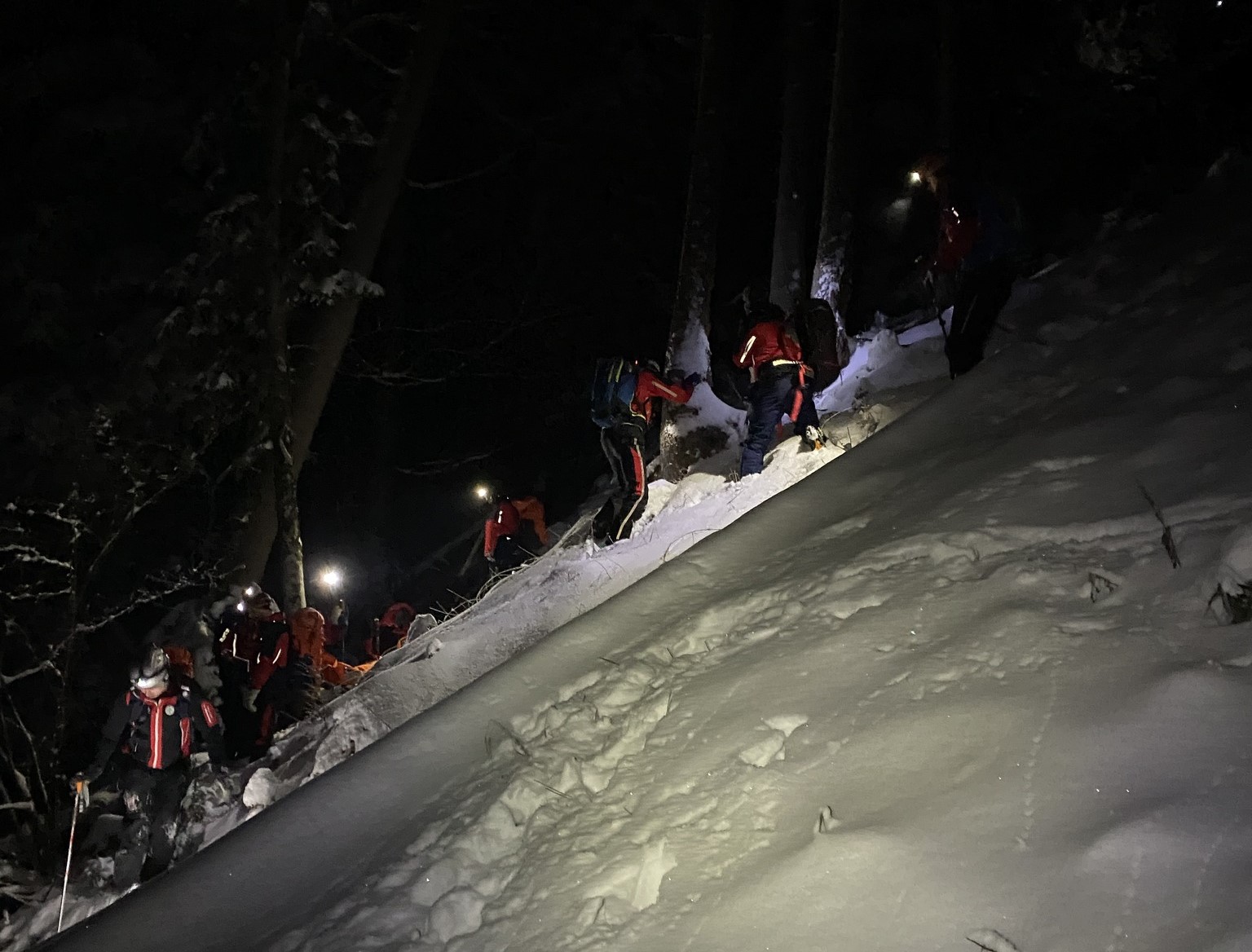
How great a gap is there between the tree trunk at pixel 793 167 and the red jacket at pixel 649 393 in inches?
87.0

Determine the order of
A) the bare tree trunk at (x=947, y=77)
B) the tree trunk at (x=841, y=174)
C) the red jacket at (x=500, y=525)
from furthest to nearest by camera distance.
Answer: the bare tree trunk at (x=947, y=77)
the red jacket at (x=500, y=525)
the tree trunk at (x=841, y=174)

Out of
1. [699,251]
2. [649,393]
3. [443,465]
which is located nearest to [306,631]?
[649,393]

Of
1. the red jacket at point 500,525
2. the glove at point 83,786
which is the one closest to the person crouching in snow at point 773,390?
the red jacket at point 500,525

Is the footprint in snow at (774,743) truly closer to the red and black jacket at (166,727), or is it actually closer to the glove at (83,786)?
the red and black jacket at (166,727)

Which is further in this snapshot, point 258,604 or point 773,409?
point 258,604

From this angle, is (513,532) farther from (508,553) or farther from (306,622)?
(306,622)

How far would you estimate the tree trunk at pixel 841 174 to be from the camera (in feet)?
29.0

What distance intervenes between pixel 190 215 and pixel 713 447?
868 centimetres

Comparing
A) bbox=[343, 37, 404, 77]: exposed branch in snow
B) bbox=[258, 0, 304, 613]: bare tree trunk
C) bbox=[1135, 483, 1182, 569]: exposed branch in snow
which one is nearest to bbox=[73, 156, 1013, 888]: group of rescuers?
bbox=[258, 0, 304, 613]: bare tree trunk

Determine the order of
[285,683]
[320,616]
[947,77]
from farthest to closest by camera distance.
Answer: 1. [947,77]
2. [320,616]
3. [285,683]

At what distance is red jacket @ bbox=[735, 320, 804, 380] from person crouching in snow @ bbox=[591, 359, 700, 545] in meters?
0.81

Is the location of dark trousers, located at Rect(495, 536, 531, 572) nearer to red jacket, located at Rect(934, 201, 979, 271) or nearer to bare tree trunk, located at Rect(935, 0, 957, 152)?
red jacket, located at Rect(934, 201, 979, 271)

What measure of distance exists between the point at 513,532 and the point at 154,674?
414 cm

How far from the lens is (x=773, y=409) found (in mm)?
6785
